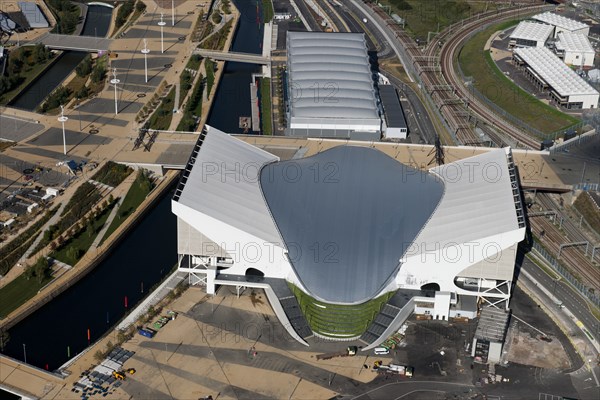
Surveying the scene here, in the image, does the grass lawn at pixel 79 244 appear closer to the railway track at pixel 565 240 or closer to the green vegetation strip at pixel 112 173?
the green vegetation strip at pixel 112 173

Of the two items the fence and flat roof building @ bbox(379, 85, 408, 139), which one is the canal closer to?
flat roof building @ bbox(379, 85, 408, 139)

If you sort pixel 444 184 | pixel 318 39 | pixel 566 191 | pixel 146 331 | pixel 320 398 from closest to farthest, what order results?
pixel 320 398, pixel 146 331, pixel 444 184, pixel 566 191, pixel 318 39

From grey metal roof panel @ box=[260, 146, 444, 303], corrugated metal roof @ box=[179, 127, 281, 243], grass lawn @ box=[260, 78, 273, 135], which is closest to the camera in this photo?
grey metal roof panel @ box=[260, 146, 444, 303]

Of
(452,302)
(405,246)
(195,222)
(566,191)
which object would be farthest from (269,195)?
(566,191)

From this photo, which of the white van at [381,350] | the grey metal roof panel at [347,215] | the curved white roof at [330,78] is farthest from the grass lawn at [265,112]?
the white van at [381,350]

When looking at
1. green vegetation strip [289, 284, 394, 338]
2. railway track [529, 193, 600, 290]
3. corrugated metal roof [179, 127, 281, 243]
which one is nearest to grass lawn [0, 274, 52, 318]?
corrugated metal roof [179, 127, 281, 243]

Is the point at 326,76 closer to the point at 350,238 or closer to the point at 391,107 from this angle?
the point at 391,107

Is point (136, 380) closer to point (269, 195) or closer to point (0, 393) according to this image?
point (0, 393)
